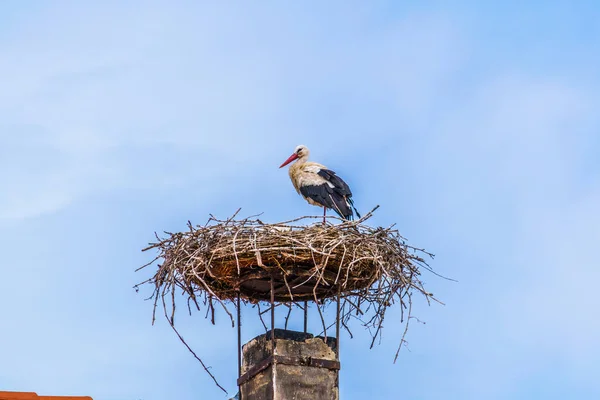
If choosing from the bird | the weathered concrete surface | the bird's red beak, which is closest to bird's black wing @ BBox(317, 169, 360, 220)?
the bird

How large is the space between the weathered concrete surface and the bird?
2407 millimetres

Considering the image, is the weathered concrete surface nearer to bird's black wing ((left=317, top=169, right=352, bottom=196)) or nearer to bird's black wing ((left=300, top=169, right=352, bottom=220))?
bird's black wing ((left=300, top=169, right=352, bottom=220))

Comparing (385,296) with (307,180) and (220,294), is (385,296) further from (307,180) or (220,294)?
(307,180)

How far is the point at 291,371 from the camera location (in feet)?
19.6

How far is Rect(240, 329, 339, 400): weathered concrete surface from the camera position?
→ 19.4 ft

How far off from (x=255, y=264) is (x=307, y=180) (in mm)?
3059

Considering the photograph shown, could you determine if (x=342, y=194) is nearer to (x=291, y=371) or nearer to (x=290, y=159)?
(x=290, y=159)

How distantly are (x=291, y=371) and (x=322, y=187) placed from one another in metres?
3.20

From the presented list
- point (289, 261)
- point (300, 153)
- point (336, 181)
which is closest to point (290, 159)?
point (300, 153)

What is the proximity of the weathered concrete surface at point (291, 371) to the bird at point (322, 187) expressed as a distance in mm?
2407

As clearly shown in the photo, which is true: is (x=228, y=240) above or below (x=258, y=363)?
above

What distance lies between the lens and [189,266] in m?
6.07

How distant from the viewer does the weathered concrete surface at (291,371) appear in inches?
232

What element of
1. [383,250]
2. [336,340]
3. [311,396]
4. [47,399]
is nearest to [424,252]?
[383,250]
